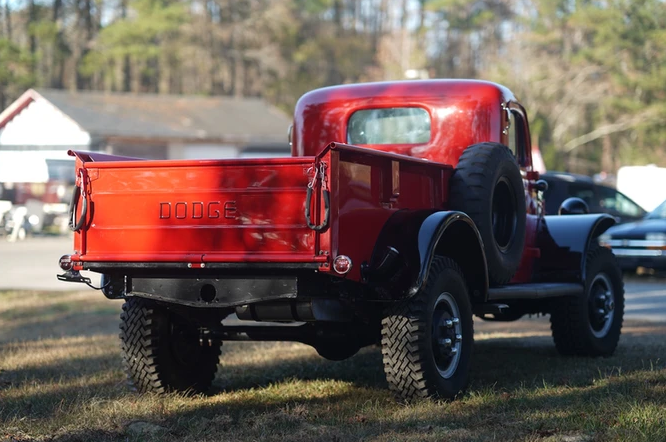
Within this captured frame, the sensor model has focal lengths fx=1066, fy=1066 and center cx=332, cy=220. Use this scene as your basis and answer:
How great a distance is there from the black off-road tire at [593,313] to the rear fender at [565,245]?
0.48ft

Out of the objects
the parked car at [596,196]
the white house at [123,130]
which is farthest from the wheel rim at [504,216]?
the white house at [123,130]

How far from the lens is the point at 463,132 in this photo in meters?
7.95

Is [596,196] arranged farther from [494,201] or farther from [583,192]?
[494,201]

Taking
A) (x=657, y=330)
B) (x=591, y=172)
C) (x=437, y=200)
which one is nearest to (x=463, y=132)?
(x=437, y=200)

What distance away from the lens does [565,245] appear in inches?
334

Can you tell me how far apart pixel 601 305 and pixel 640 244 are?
9.63 meters

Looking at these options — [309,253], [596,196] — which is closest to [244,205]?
[309,253]

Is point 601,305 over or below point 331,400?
over

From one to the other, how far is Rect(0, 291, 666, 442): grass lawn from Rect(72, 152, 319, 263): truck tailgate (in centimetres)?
93

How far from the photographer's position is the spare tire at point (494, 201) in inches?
271

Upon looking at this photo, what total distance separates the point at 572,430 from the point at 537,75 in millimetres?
49453

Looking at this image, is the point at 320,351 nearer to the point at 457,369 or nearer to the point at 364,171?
the point at 457,369

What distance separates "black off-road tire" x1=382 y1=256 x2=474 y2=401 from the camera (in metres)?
6.13

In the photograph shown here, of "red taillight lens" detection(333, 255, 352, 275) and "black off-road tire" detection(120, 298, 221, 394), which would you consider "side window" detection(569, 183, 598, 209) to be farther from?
"red taillight lens" detection(333, 255, 352, 275)
